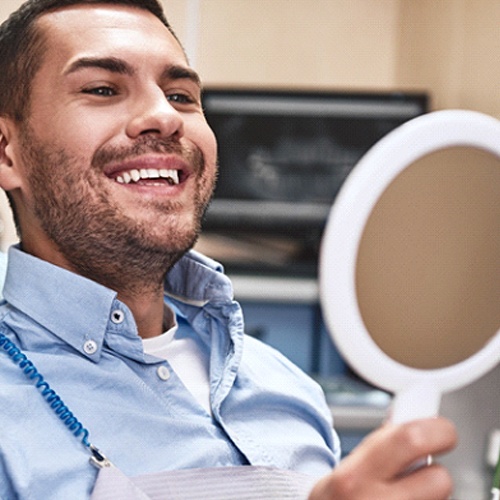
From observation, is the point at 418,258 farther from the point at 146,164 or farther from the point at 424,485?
the point at 146,164

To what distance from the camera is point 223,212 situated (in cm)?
310

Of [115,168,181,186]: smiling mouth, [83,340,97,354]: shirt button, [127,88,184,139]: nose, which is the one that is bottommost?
[83,340,97,354]: shirt button

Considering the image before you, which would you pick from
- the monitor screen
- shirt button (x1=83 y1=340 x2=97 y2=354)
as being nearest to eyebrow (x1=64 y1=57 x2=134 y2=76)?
shirt button (x1=83 y1=340 x2=97 y2=354)

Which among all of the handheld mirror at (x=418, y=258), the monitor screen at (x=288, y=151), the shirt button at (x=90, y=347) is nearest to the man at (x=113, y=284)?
the shirt button at (x=90, y=347)

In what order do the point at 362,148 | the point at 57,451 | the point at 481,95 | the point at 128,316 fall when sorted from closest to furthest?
the point at 57,451 < the point at 128,316 < the point at 481,95 < the point at 362,148

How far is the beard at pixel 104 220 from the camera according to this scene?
125 cm

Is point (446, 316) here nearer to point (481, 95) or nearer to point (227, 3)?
point (481, 95)

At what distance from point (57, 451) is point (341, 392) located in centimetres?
182

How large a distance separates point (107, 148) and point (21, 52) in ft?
0.80

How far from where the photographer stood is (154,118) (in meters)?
1.26

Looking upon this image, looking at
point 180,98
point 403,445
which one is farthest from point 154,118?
point 403,445

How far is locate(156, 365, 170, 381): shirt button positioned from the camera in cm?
125

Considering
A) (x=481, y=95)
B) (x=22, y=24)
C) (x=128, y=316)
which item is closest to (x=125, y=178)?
(x=128, y=316)

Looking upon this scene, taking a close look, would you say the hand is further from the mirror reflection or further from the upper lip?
the upper lip
